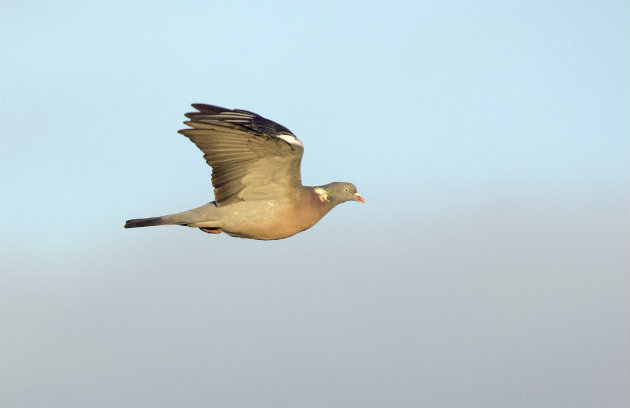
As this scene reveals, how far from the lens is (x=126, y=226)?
16.0 m

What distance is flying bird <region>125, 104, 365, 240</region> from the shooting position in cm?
1508

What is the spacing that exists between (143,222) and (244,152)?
2.20 metres

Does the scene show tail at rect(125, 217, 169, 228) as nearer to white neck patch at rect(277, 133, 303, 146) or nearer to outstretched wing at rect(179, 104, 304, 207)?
outstretched wing at rect(179, 104, 304, 207)

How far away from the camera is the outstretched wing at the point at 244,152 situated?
15.0m

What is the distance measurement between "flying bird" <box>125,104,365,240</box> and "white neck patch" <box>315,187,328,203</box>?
2cm

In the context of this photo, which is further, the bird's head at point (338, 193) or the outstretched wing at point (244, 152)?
the bird's head at point (338, 193)

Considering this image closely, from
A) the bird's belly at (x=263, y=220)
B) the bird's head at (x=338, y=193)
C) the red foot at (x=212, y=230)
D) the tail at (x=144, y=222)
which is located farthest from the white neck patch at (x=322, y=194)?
the tail at (x=144, y=222)

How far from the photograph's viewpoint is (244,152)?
615 inches

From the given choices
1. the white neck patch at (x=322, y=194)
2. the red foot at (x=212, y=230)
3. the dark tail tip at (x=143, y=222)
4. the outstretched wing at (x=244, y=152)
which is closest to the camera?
the outstretched wing at (x=244, y=152)

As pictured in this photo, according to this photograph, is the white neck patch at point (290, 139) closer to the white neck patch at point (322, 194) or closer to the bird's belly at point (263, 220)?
the bird's belly at point (263, 220)

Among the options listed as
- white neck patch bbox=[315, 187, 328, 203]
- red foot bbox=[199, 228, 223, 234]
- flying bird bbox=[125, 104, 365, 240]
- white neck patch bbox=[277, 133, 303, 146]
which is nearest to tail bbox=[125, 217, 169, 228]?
A: flying bird bbox=[125, 104, 365, 240]

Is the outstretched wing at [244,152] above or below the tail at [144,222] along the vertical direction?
above

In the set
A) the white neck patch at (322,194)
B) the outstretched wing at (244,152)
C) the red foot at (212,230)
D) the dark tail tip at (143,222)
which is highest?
the outstretched wing at (244,152)

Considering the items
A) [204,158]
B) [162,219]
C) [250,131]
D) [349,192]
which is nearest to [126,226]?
[162,219]
